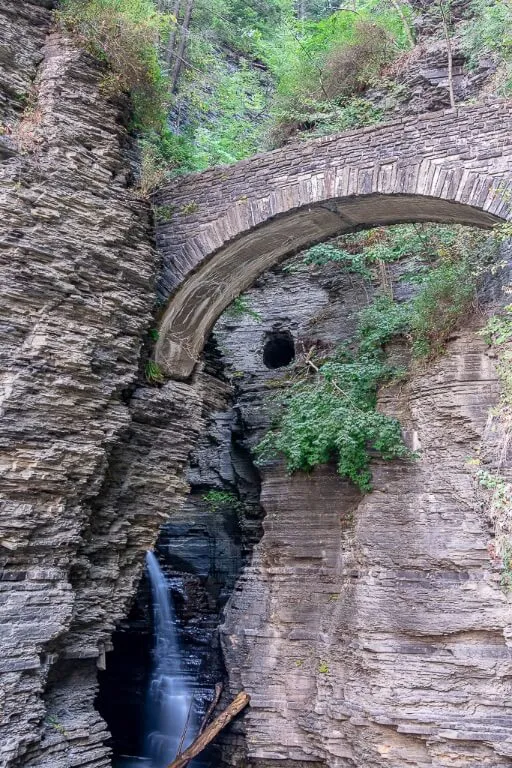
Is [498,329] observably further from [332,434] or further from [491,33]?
[491,33]

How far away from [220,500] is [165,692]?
3.30 metres

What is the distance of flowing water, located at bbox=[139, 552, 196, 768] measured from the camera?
10055 millimetres

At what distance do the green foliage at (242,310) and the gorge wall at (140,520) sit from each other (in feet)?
6.75

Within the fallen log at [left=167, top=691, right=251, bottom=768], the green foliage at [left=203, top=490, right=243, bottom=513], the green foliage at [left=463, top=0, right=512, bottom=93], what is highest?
the green foliage at [left=463, top=0, right=512, bottom=93]

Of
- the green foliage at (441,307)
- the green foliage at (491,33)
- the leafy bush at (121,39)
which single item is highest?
the green foliage at (491,33)

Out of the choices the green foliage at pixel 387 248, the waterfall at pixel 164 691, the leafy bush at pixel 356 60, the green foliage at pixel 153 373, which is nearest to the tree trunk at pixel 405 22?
the leafy bush at pixel 356 60

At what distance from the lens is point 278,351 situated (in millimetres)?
11227

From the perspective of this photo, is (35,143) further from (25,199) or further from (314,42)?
(314,42)

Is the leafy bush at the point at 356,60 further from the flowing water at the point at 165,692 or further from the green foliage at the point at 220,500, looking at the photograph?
the flowing water at the point at 165,692

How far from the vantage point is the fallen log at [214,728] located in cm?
841

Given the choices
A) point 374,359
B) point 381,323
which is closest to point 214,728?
point 374,359

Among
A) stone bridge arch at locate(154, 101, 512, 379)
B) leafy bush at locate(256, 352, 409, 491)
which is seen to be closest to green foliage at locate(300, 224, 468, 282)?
stone bridge arch at locate(154, 101, 512, 379)

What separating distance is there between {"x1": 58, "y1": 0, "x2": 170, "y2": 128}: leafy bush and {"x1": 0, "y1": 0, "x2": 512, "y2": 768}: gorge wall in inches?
8.8

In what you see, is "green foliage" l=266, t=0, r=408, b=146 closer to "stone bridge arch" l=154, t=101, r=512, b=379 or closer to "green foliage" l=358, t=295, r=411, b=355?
"green foliage" l=358, t=295, r=411, b=355
